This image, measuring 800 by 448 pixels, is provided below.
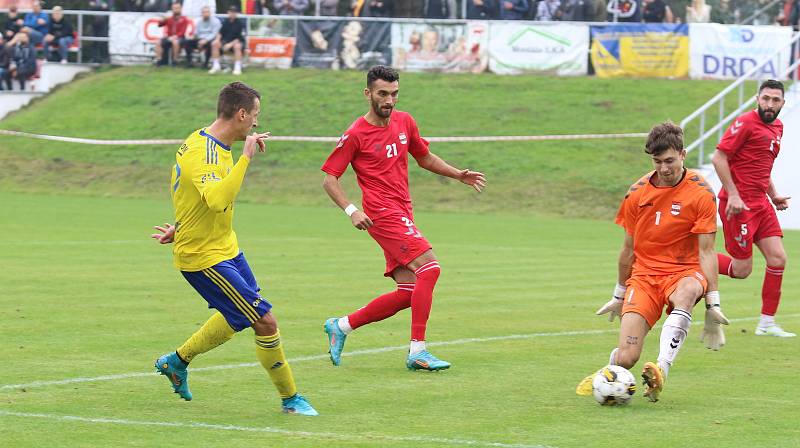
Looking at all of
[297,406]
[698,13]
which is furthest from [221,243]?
[698,13]

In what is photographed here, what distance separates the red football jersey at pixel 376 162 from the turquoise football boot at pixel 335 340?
87 cm

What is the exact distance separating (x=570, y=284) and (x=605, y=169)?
15.2 m

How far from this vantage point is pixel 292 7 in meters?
38.8

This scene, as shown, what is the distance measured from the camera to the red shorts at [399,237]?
33.8ft

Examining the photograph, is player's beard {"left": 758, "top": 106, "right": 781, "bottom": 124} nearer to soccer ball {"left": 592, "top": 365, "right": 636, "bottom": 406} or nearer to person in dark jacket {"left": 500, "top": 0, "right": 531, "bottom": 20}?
soccer ball {"left": 592, "top": 365, "right": 636, "bottom": 406}

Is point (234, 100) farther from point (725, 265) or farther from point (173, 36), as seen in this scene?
point (173, 36)

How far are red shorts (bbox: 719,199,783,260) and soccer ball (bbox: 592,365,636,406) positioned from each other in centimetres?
426

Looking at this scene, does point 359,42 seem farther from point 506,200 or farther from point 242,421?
point 242,421

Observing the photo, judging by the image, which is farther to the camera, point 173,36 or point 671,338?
point 173,36

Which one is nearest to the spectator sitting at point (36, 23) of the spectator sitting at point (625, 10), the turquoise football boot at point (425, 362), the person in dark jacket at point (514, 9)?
the person in dark jacket at point (514, 9)

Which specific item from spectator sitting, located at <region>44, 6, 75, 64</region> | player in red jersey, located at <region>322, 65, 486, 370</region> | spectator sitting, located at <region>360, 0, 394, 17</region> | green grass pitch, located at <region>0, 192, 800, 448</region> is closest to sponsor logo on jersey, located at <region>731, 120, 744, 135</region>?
green grass pitch, located at <region>0, 192, 800, 448</region>

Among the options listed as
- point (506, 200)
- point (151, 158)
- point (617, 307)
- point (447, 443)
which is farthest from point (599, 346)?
point (151, 158)

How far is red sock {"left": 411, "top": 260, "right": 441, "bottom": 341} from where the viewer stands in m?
10.1

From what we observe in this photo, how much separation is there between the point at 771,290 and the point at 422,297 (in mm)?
3714
